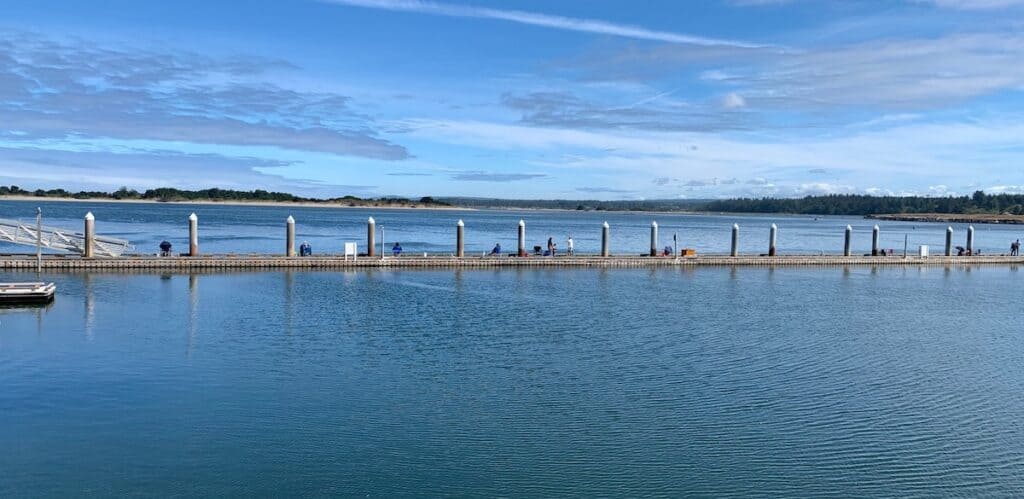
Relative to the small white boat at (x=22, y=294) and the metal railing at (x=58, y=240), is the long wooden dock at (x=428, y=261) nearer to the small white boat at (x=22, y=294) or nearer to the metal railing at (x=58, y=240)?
the metal railing at (x=58, y=240)

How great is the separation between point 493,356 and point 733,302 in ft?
49.7

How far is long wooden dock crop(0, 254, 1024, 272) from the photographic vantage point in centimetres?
3641

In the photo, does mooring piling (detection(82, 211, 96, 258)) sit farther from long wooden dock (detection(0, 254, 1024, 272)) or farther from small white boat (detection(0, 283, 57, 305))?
small white boat (detection(0, 283, 57, 305))

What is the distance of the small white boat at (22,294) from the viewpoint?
85.5 ft

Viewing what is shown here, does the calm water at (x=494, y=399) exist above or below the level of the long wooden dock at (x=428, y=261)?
below

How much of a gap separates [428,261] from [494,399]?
88.6ft

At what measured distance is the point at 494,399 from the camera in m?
16.4

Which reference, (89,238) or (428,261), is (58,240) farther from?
(428,261)

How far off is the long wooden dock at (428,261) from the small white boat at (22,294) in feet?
26.0

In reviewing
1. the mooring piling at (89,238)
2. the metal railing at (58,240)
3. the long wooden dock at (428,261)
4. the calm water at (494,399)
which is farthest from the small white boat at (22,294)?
the metal railing at (58,240)

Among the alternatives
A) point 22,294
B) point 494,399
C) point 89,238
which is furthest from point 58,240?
point 494,399

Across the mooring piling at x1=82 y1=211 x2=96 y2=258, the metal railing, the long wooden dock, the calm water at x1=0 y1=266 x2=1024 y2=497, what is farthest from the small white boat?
the metal railing

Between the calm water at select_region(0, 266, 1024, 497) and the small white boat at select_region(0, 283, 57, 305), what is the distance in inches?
37.5

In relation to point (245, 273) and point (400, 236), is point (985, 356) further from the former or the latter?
point (400, 236)
